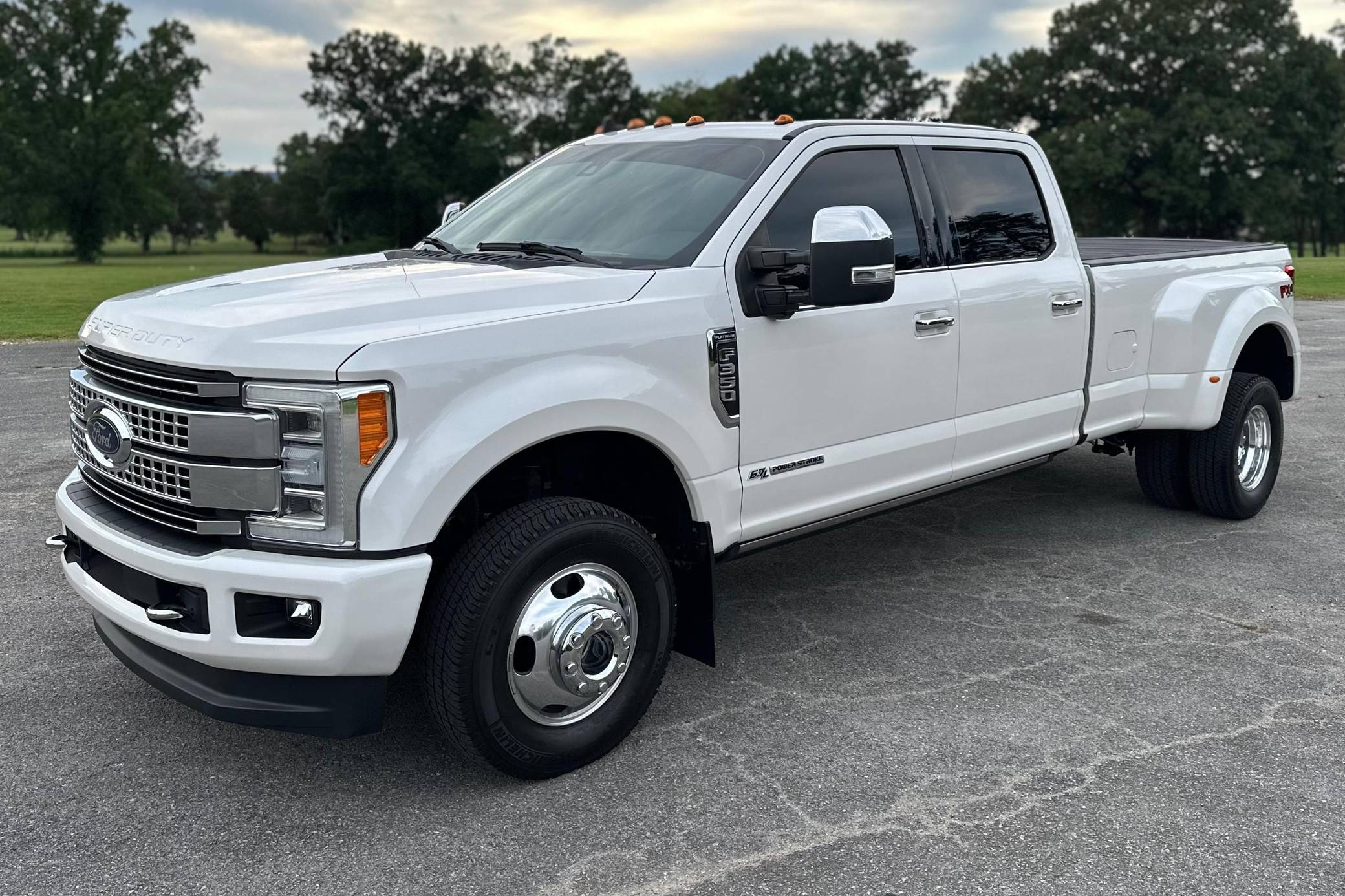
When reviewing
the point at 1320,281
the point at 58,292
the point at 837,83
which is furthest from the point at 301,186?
the point at 1320,281

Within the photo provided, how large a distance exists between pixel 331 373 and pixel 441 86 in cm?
7081

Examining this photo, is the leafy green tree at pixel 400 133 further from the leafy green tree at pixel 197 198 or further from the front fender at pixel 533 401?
the front fender at pixel 533 401

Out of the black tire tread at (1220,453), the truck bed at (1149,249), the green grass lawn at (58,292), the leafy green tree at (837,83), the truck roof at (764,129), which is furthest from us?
the leafy green tree at (837,83)

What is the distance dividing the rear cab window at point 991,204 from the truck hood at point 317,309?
1715 millimetres

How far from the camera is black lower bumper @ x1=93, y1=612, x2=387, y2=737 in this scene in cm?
306

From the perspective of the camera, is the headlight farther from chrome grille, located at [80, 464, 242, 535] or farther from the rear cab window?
the rear cab window

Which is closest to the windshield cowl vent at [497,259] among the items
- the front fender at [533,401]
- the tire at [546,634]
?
the front fender at [533,401]

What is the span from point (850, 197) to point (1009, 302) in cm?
93

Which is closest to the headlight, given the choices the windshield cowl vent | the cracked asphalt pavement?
the cracked asphalt pavement

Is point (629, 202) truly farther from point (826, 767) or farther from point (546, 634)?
point (826, 767)

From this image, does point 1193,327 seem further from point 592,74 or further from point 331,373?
point 592,74

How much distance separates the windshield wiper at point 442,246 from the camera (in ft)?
14.8

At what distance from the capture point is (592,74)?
7331cm

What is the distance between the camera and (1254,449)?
21.1 feet
